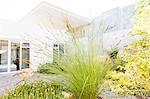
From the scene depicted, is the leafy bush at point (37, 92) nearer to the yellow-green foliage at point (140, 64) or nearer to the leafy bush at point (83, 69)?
the leafy bush at point (83, 69)

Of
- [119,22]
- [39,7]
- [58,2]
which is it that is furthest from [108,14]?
[39,7]

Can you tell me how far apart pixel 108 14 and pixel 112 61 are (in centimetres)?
1053

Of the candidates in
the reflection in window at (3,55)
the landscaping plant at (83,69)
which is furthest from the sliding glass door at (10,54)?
the landscaping plant at (83,69)

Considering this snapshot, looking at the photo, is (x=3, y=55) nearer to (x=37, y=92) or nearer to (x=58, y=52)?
(x=37, y=92)

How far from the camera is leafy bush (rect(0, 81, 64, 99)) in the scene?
79.7 inches

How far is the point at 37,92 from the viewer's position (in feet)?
6.98

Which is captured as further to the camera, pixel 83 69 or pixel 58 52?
pixel 58 52

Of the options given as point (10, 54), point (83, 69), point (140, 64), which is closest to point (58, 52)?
point (83, 69)

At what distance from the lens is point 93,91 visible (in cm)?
197

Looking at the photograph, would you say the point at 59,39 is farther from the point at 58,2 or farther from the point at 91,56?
the point at 58,2

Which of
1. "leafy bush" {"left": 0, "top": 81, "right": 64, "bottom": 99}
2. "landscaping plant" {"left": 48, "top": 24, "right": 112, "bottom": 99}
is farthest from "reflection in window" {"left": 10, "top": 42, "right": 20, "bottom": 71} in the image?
"landscaping plant" {"left": 48, "top": 24, "right": 112, "bottom": 99}

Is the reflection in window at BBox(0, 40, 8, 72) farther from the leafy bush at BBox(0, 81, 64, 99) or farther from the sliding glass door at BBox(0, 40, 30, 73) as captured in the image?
the leafy bush at BBox(0, 81, 64, 99)

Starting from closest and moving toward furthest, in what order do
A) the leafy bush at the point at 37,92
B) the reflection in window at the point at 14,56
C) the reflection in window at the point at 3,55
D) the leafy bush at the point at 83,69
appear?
the leafy bush at the point at 83,69 < the leafy bush at the point at 37,92 < the reflection in window at the point at 3,55 < the reflection in window at the point at 14,56

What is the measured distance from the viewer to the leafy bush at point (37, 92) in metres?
2.02
